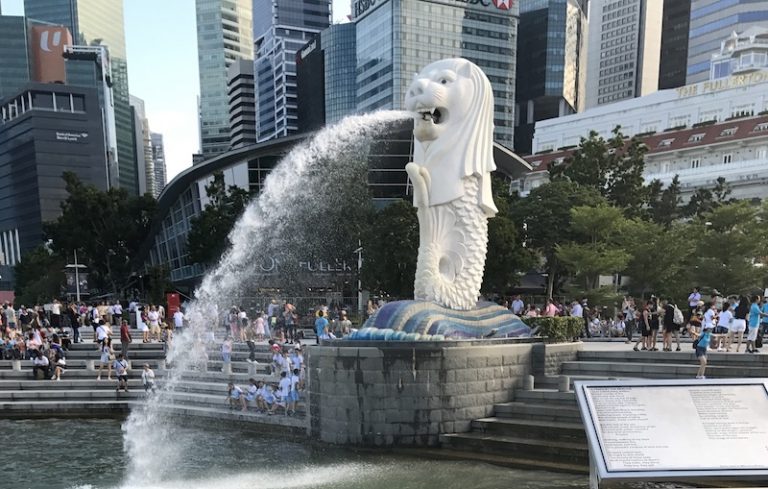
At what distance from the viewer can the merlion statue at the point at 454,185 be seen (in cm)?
1250

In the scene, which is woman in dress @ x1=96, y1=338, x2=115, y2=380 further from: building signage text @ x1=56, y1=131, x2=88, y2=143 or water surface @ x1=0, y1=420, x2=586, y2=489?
building signage text @ x1=56, y1=131, x2=88, y2=143

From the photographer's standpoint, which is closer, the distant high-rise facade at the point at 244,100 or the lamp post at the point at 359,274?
the lamp post at the point at 359,274

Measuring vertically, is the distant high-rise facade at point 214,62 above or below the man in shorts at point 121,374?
above

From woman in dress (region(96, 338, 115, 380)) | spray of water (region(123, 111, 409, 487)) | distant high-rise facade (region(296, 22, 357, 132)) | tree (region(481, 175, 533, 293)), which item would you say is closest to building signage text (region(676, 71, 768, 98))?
tree (region(481, 175, 533, 293))

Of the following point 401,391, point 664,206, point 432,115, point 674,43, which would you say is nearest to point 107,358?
point 401,391

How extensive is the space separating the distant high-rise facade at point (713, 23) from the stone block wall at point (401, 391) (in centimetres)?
7887

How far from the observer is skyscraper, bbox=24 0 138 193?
127m

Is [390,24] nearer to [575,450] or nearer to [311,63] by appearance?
[311,63]

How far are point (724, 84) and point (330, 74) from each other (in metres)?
A: 60.9

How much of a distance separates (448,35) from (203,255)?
54804 millimetres

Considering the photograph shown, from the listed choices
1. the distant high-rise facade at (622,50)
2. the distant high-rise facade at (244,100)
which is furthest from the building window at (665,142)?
the distant high-rise facade at (244,100)

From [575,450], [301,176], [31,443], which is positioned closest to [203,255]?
[301,176]

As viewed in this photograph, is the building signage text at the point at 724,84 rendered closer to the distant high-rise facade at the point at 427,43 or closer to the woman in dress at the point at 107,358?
the distant high-rise facade at the point at 427,43

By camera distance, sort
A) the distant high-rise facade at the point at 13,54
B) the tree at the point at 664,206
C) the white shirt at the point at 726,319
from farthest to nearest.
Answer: the distant high-rise facade at the point at 13,54
the tree at the point at 664,206
the white shirt at the point at 726,319
